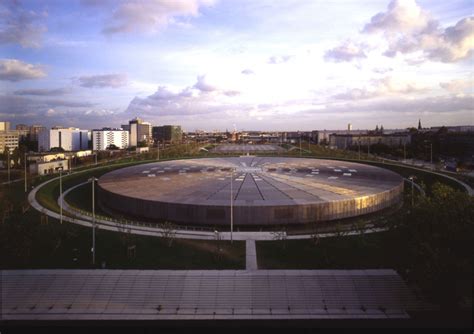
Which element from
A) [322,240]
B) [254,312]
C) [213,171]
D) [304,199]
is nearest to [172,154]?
[213,171]

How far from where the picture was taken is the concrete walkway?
1220 inches

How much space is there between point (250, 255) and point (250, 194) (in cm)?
1551

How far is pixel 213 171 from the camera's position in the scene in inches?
2697

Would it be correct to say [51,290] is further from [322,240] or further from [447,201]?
[447,201]

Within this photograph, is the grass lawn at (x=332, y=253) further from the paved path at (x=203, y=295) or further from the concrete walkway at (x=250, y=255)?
the paved path at (x=203, y=295)

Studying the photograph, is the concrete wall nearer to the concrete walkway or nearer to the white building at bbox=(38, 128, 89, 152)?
the concrete walkway

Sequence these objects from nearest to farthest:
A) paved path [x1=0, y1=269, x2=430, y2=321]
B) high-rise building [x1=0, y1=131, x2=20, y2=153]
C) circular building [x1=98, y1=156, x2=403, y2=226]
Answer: paved path [x1=0, y1=269, x2=430, y2=321] → circular building [x1=98, y1=156, x2=403, y2=226] → high-rise building [x1=0, y1=131, x2=20, y2=153]

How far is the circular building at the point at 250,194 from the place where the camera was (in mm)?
42594

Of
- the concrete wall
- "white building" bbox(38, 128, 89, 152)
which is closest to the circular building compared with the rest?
the concrete wall

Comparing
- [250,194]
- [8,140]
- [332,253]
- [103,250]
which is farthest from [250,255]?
[8,140]

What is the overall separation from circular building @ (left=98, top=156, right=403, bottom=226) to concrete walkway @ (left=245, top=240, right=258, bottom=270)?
5.36m

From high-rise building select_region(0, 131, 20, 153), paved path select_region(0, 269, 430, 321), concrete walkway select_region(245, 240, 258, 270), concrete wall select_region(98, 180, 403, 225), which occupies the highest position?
high-rise building select_region(0, 131, 20, 153)

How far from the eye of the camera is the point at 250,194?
157 feet

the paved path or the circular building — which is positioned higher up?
the circular building
